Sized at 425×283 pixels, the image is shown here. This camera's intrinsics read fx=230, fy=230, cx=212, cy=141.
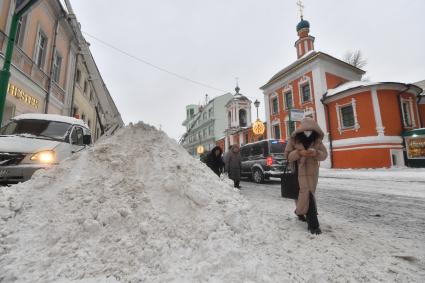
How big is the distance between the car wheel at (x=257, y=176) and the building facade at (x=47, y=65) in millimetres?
6644

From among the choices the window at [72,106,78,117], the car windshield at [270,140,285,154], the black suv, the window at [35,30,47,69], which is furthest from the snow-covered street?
the window at [72,106,78,117]

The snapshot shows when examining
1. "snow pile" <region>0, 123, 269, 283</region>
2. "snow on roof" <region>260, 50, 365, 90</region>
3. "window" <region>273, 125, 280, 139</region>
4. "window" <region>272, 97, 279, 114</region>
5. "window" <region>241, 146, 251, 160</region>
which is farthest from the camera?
"window" <region>272, 97, 279, 114</region>

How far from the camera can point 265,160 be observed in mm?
10758

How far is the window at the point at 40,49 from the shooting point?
11.8 metres

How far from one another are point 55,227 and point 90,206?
40cm

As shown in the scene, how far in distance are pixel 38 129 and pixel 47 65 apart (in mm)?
8351

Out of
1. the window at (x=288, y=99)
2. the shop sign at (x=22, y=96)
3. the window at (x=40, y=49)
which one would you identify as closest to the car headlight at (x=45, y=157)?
the shop sign at (x=22, y=96)

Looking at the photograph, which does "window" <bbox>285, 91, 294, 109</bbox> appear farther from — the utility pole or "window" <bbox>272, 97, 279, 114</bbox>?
the utility pole

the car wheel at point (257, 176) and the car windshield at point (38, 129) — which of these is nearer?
the car windshield at point (38, 129)

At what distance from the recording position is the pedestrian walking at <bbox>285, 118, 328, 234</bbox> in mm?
3523

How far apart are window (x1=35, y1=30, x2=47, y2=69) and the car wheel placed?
40.3 feet

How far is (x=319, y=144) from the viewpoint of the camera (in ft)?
12.2

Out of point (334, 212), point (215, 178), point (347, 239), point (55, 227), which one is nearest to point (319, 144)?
point (347, 239)

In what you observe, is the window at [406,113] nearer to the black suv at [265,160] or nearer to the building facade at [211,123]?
the black suv at [265,160]
